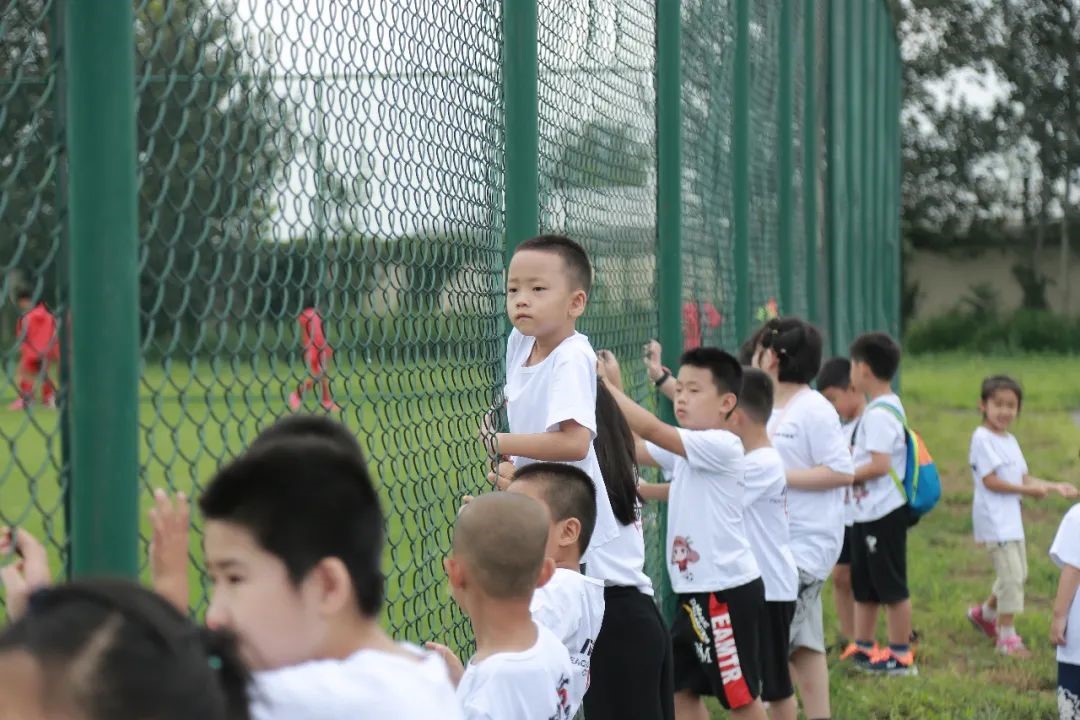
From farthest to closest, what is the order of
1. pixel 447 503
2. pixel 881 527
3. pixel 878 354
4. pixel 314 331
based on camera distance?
pixel 878 354
pixel 881 527
pixel 447 503
pixel 314 331

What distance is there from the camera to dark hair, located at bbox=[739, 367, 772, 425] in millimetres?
4973

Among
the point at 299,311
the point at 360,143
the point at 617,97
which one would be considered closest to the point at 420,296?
the point at 360,143

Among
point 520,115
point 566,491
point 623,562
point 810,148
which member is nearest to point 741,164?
point 810,148

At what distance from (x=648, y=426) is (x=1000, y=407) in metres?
3.31

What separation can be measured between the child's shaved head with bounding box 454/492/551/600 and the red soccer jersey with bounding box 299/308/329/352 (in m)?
0.42

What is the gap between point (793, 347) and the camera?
18.6 ft

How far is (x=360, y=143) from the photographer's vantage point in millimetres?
2895

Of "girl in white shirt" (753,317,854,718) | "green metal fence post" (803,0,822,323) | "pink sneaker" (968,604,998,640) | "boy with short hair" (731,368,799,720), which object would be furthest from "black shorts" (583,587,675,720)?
"green metal fence post" (803,0,822,323)

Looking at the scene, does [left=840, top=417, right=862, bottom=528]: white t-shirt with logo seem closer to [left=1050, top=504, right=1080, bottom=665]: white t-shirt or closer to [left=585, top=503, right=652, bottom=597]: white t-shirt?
[left=1050, top=504, right=1080, bottom=665]: white t-shirt

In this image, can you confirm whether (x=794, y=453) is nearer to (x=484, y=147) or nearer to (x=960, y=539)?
(x=484, y=147)

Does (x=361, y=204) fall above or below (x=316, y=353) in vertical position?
above

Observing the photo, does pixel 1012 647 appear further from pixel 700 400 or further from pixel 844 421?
pixel 700 400

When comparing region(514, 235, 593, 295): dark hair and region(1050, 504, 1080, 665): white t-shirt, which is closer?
region(514, 235, 593, 295): dark hair

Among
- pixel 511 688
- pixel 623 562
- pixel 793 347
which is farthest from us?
pixel 793 347
